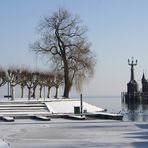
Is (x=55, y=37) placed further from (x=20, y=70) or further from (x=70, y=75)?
(x=20, y=70)

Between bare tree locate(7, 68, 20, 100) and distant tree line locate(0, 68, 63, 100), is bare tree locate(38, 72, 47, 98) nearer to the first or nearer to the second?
distant tree line locate(0, 68, 63, 100)

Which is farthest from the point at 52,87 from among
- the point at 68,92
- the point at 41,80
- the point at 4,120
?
the point at 4,120

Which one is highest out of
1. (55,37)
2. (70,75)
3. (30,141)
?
(55,37)

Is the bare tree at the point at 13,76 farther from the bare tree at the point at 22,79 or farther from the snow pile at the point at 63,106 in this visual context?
the snow pile at the point at 63,106

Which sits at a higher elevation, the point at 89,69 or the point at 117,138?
the point at 89,69

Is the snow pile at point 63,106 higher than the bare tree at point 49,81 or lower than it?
lower

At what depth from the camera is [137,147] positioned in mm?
15375

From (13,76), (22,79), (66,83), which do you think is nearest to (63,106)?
(66,83)

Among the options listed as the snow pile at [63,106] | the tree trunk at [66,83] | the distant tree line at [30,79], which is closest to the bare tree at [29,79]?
the distant tree line at [30,79]

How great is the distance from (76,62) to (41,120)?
70.3 ft

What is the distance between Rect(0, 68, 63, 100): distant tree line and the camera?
194 ft

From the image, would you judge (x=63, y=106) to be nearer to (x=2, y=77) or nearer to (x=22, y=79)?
(x=2, y=77)

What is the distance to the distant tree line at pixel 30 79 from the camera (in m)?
Result: 59.2

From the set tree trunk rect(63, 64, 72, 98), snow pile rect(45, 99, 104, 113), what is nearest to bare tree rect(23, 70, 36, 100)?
tree trunk rect(63, 64, 72, 98)
